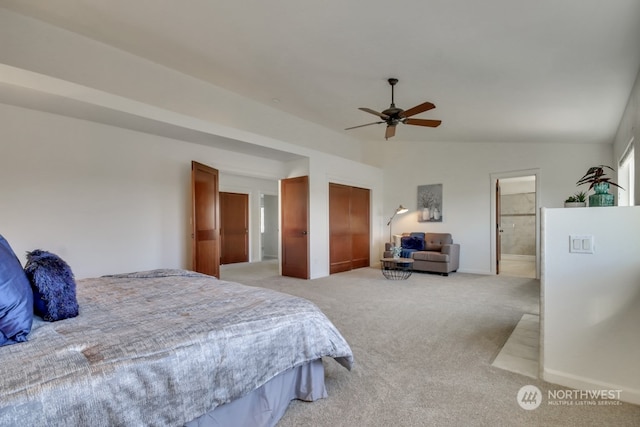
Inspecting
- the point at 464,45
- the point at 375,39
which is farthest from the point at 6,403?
the point at 464,45

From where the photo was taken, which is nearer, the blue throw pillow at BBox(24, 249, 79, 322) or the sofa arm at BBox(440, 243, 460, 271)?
the blue throw pillow at BBox(24, 249, 79, 322)

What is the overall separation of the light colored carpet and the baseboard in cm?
7

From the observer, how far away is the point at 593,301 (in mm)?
2016

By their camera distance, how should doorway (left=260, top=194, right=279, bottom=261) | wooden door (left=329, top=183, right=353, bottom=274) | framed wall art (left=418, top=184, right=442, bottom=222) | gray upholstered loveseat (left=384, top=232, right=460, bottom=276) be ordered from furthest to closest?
1. doorway (left=260, top=194, right=279, bottom=261)
2. framed wall art (left=418, top=184, right=442, bottom=222)
3. wooden door (left=329, top=183, right=353, bottom=274)
4. gray upholstered loveseat (left=384, top=232, right=460, bottom=276)

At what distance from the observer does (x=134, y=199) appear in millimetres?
4410

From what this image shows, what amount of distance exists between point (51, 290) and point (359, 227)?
6261mm

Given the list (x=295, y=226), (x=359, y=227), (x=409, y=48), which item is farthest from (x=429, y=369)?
(x=359, y=227)

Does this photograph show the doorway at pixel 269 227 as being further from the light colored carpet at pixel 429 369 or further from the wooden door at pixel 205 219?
the light colored carpet at pixel 429 369

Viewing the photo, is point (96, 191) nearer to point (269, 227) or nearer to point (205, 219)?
point (205, 219)

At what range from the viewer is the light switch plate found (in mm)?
2025

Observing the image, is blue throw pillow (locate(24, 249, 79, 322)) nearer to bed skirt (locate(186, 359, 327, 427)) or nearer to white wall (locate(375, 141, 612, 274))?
bed skirt (locate(186, 359, 327, 427))

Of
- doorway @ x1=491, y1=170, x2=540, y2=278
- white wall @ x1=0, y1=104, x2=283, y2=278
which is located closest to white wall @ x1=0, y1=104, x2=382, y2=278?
white wall @ x1=0, y1=104, x2=283, y2=278

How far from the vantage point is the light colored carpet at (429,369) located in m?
1.74

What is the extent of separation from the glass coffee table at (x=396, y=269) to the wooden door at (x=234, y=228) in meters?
3.80
